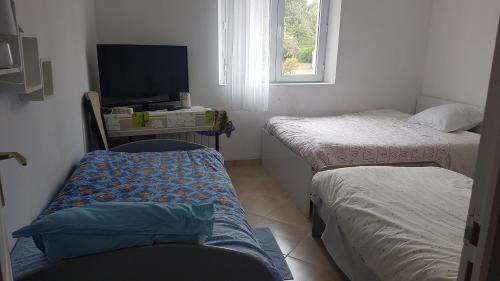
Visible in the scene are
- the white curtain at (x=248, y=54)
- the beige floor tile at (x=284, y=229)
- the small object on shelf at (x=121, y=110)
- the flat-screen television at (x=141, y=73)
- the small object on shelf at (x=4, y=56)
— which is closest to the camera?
the small object on shelf at (x=4, y=56)

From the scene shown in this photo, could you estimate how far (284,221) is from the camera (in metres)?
2.93

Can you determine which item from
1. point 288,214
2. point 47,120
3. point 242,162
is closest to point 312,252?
point 288,214

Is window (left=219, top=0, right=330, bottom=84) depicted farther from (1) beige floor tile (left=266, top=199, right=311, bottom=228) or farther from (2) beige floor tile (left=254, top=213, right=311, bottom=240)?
(2) beige floor tile (left=254, top=213, right=311, bottom=240)

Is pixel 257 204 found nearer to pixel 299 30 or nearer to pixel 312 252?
pixel 312 252

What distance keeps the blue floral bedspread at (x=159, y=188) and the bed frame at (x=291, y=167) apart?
0.84 metres

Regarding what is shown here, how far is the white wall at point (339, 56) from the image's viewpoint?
3664mm

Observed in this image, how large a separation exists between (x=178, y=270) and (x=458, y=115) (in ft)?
10.9

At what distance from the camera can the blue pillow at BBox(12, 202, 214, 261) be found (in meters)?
1.09

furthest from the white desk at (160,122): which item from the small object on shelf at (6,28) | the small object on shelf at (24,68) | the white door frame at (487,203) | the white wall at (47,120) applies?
the white door frame at (487,203)

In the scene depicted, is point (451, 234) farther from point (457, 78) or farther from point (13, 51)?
point (457, 78)

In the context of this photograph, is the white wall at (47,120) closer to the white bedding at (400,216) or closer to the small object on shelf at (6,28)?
the small object on shelf at (6,28)

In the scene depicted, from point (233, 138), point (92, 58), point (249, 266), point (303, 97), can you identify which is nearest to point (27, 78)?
point (249, 266)

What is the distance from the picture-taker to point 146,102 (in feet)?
11.7

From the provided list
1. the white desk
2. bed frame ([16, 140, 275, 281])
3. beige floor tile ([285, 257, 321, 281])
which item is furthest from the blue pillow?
the white desk
